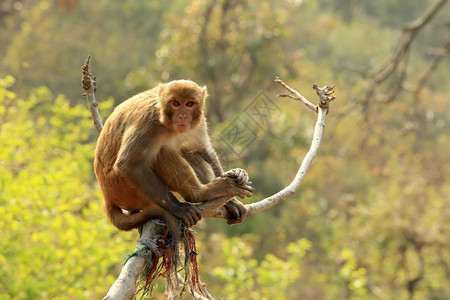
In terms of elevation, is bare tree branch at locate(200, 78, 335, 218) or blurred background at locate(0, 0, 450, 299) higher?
blurred background at locate(0, 0, 450, 299)

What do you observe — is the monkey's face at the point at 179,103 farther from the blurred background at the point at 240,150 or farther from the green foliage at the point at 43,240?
the green foliage at the point at 43,240

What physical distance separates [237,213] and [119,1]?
72.9 ft

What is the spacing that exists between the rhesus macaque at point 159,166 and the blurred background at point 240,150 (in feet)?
0.84

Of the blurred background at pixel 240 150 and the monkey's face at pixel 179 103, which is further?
the blurred background at pixel 240 150

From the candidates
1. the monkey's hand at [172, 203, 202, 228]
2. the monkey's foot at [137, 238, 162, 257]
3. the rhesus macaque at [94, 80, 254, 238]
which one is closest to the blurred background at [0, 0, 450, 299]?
the rhesus macaque at [94, 80, 254, 238]

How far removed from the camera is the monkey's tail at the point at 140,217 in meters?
3.68

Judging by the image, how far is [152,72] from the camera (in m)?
16.0

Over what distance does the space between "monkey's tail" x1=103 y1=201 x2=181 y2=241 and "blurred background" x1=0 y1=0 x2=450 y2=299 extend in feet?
1.80

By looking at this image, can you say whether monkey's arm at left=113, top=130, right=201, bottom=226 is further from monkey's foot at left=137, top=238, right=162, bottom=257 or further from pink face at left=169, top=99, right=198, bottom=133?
monkey's foot at left=137, top=238, right=162, bottom=257

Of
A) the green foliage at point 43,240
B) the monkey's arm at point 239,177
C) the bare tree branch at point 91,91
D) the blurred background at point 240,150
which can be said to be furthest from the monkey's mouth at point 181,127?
the green foliage at point 43,240

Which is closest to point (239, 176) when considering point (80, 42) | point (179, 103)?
point (179, 103)

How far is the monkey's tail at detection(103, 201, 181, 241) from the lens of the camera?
368 cm

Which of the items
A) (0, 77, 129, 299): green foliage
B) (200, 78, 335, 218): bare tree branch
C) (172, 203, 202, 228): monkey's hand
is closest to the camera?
(200, 78, 335, 218): bare tree branch

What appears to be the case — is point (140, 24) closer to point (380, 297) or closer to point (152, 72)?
point (152, 72)
